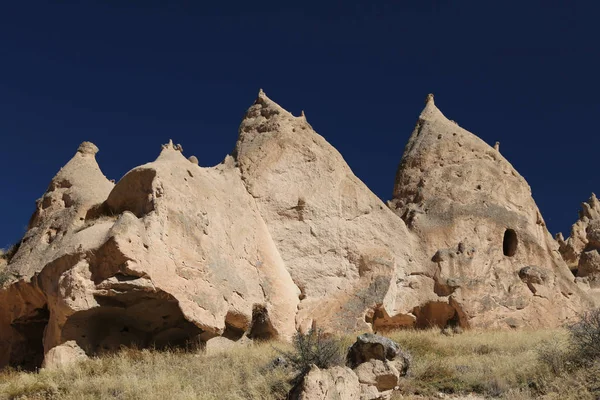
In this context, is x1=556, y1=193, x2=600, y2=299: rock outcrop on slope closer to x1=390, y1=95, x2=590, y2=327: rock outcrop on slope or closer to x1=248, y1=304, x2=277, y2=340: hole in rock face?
x1=390, y1=95, x2=590, y2=327: rock outcrop on slope

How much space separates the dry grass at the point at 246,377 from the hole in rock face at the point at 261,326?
1480mm

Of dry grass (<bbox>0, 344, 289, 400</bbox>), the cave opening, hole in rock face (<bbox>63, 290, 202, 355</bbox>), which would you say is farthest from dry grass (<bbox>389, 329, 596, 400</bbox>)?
hole in rock face (<bbox>63, 290, 202, 355</bbox>)

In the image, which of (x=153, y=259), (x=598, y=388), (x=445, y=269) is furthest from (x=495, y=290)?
(x=153, y=259)

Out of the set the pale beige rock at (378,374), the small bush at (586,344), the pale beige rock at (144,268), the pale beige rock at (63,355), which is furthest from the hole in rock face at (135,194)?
the small bush at (586,344)

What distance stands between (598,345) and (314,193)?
8019 mm

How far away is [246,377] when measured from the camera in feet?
32.3

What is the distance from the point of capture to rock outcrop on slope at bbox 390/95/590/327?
640 inches

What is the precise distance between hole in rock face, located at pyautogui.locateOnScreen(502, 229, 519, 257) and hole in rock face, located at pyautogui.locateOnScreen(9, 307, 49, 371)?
11.7 m

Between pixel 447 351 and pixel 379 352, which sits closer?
pixel 379 352

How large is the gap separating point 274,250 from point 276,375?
5.44 m

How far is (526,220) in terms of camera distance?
18.0 metres

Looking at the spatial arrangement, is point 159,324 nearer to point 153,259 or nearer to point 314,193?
point 153,259

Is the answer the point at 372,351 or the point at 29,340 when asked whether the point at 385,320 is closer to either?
the point at 372,351

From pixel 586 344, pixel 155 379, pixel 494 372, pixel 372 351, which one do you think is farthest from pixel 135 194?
pixel 586 344
